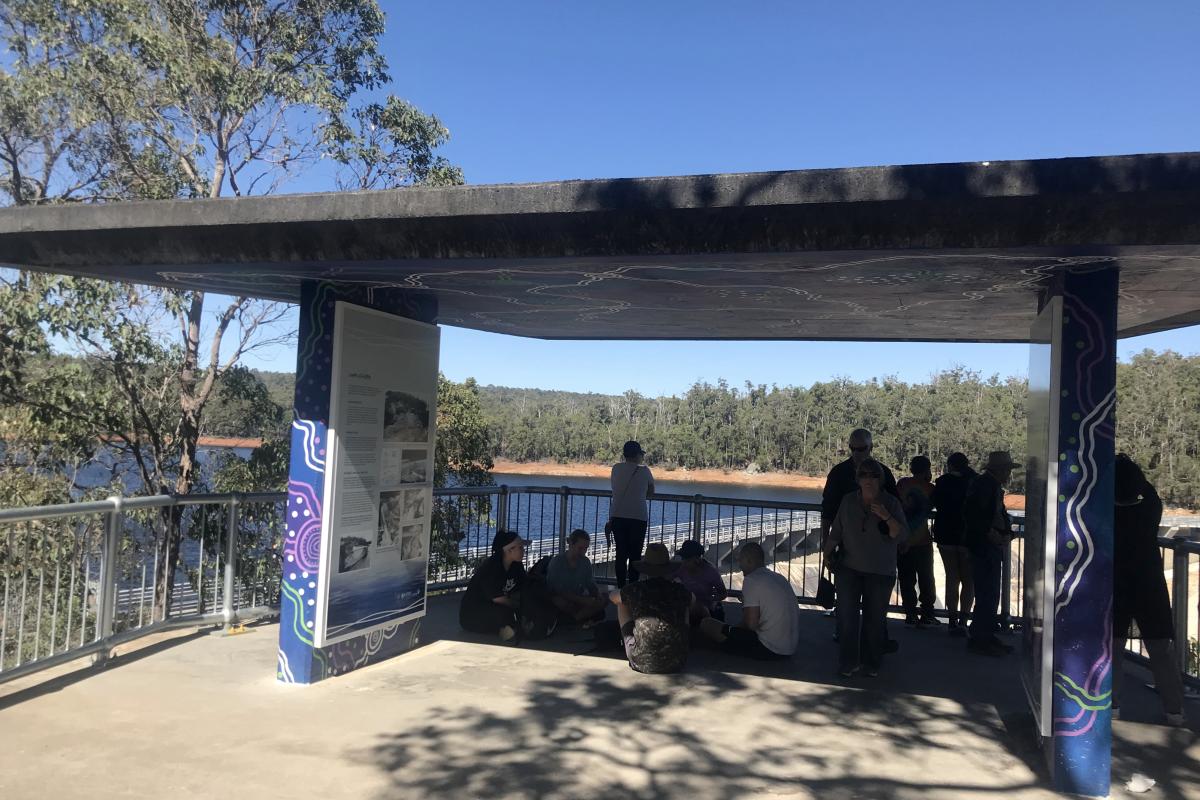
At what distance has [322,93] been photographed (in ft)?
49.2

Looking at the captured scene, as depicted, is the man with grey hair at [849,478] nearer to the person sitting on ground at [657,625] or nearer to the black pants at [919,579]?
the black pants at [919,579]

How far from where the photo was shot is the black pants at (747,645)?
22.0ft

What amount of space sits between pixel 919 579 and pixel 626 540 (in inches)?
115

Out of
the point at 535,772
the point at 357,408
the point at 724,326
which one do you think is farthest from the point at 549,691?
the point at 724,326

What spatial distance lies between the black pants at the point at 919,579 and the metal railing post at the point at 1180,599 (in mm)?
2240

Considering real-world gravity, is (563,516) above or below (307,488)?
below

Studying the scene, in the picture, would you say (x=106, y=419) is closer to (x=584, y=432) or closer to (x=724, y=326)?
(x=724, y=326)

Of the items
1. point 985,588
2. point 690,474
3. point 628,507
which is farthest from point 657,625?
point 690,474

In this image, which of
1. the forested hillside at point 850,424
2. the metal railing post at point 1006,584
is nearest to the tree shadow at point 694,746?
the metal railing post at point 1006,584

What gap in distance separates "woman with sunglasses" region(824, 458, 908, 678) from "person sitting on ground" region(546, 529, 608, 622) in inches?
89.8

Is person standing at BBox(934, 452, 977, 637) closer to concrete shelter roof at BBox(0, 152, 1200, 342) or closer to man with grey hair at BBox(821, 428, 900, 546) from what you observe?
man with grey hair at BBox(821, 428, 900, 546)

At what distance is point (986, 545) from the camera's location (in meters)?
7.16

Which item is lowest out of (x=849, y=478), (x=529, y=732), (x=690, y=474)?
(x=690, y=474)

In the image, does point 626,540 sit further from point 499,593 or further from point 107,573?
point 107,573
